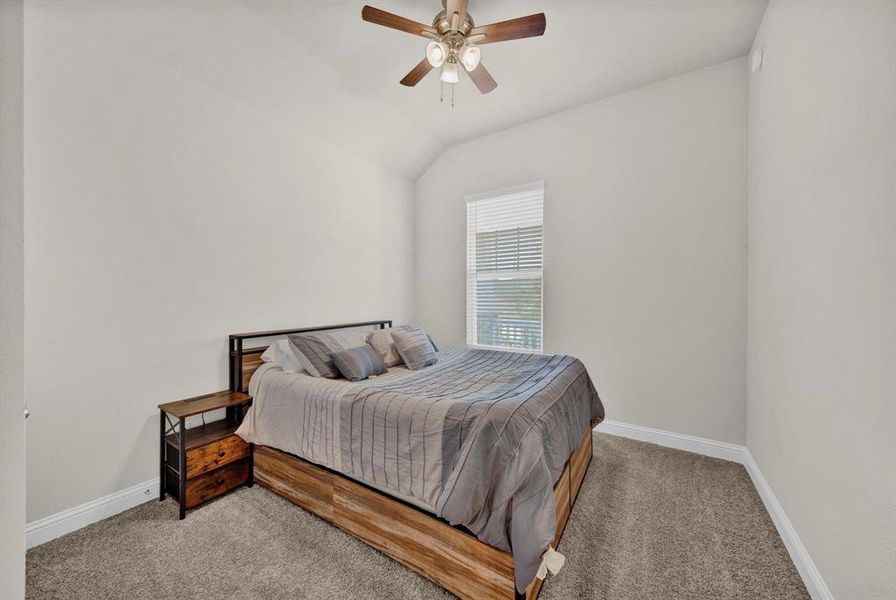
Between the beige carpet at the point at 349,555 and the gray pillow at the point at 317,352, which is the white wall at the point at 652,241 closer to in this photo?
the beige carpet at the point at 349,555

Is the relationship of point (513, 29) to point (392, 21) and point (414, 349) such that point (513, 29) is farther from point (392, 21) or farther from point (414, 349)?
point (414, 349)

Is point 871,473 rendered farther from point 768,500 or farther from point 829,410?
point 768,500

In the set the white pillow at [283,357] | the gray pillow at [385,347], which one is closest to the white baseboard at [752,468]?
the gray pillow at [385,347]

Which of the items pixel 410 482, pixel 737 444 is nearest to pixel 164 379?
pixel 410 482

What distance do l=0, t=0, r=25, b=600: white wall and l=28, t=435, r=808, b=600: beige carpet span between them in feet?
3.70

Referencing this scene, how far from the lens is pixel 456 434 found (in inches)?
59.7

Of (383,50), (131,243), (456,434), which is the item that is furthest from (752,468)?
(131,243)

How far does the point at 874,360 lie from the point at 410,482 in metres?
1.79

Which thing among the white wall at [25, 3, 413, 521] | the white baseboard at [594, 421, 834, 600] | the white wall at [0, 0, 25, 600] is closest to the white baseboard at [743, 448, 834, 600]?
the white baseboard at [594, 421, 834, 600]

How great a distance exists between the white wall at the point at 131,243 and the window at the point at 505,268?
188 cm

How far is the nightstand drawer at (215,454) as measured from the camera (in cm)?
201

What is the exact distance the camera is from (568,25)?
2.28 m

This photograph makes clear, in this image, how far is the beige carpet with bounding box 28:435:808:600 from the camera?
149 cm

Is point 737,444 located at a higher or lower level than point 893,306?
lower
